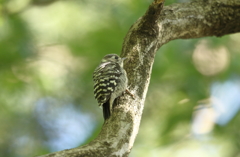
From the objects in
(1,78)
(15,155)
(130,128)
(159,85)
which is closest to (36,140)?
(15,155)

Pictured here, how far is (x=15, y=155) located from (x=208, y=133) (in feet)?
13.1

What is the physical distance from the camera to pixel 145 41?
4.27 m

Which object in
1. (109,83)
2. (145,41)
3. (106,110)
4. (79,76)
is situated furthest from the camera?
(79,76)

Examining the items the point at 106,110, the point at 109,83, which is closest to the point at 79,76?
the point at 109,83

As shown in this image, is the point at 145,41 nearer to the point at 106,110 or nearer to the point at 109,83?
the point at 109,83

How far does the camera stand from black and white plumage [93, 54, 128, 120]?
13.1ft

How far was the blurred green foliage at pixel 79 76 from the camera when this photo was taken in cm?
641

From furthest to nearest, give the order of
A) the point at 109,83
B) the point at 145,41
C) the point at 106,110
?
the point at 109,83
the point at 145,41
the point at 106,110

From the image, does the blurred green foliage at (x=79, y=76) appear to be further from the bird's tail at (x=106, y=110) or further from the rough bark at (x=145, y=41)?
the bird's tail at (x=106, y=110)

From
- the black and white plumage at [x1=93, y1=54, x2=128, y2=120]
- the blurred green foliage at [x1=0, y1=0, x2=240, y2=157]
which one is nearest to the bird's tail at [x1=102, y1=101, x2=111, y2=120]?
the black and white plumage at [x1=93, y1=54, x2=128, y2=120]

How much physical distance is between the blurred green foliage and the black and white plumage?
5.63 ft

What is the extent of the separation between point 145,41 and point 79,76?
3.04m

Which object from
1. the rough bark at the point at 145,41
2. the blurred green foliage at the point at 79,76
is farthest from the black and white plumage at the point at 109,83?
the blurred green foliage at the point at 79,76

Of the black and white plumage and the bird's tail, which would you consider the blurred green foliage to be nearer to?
the black and white plumage
